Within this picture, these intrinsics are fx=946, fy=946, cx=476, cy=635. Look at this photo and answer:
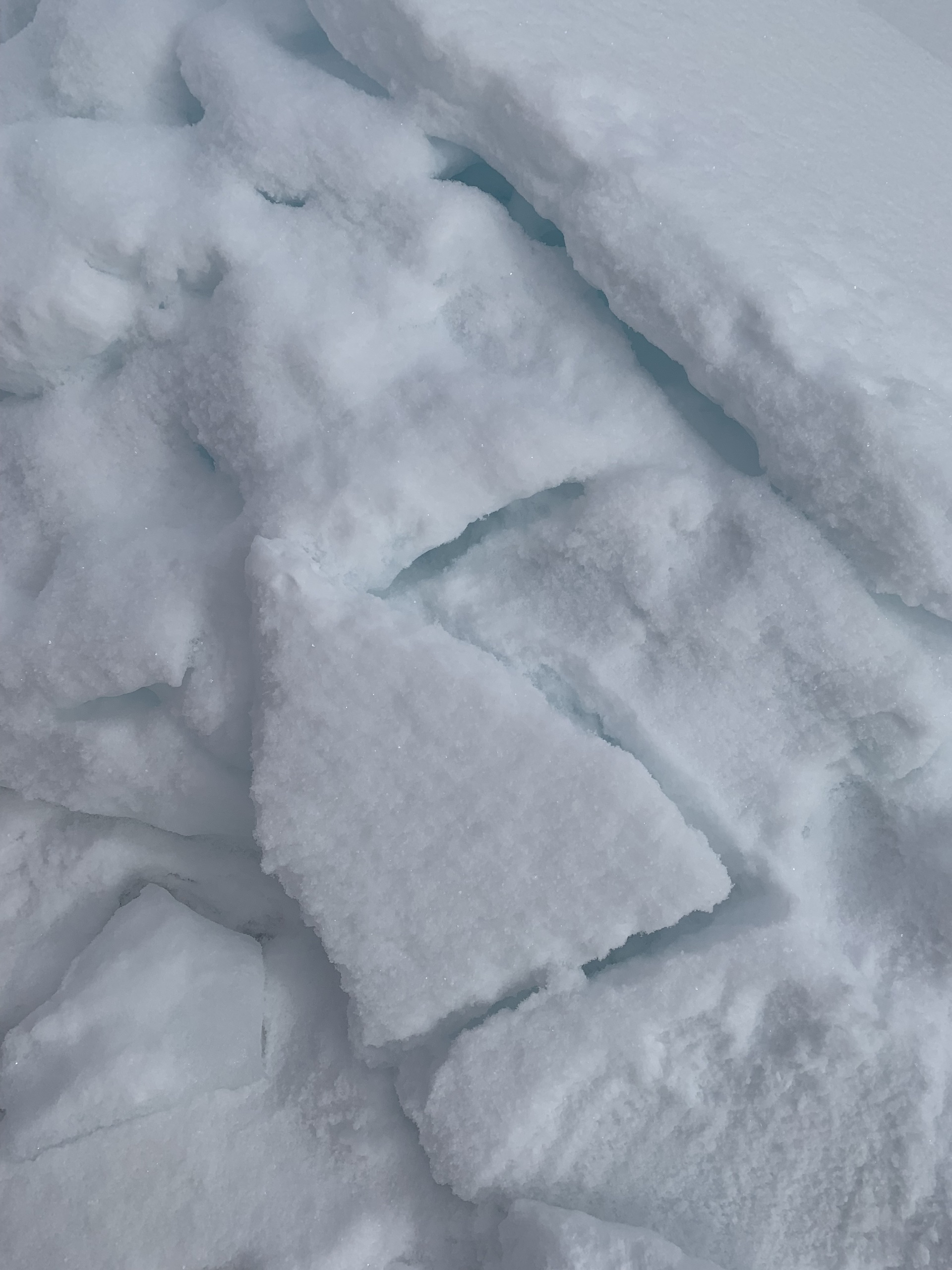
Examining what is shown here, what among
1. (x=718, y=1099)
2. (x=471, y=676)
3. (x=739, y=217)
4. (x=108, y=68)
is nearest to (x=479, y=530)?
(x=471, y=676)

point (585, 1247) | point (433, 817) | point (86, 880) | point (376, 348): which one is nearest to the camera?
point (585, 1247)

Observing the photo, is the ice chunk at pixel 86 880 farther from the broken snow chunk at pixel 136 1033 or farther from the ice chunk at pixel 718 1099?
the ice chunk at pixel 718 1099

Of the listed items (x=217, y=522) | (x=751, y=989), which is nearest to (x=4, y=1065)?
(x=217, y=522)

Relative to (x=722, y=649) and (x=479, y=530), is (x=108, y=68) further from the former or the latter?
(x=722, y=649)

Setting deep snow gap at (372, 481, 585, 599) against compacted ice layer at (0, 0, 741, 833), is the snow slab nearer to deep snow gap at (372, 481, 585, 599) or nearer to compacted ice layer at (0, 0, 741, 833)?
compacted ice layer at (0, 0, 741, 833)

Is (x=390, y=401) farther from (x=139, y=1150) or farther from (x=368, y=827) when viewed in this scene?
(x=139, y=1150)

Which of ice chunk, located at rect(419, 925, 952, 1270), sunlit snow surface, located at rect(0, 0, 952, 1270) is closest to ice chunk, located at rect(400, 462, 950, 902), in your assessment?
sunlit snow surface, located at rect(0, 0, 952, 1270)

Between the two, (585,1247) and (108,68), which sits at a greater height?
(108,68)
